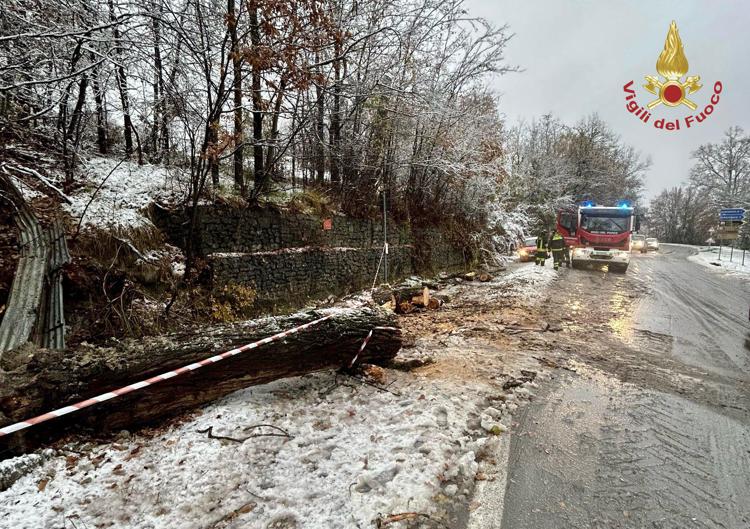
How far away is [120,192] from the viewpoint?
22.1 ft

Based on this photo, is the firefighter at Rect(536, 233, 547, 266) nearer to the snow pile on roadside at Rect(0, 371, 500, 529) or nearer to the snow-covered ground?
the snow-covered ground

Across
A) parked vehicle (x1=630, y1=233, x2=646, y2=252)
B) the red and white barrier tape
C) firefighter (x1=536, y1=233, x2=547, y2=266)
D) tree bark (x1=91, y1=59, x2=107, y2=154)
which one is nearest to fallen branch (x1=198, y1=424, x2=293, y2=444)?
the red and white barrier tape

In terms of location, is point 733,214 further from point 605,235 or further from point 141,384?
point 141,384

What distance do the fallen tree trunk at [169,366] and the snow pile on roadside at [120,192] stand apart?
11.9 ft

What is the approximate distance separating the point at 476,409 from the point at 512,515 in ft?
4.18

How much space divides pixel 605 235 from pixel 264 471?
50.9 feet

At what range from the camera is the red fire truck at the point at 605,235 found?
13.7 meters

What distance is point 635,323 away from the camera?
7.04m

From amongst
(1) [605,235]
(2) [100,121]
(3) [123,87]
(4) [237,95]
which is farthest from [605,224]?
(2) [100,121]

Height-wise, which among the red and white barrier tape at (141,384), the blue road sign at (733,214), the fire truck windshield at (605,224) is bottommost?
the red and white barrier tape at (141,384)

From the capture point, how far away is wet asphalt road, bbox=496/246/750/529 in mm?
2357

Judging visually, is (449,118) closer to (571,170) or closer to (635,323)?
(635,323)

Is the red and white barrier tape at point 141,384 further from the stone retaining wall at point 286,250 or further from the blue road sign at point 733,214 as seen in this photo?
the blue road sign at point 733,214

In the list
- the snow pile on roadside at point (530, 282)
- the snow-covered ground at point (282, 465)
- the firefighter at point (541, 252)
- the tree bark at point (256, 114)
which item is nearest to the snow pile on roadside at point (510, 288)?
the snow pile on roadside at point (530, 282)
